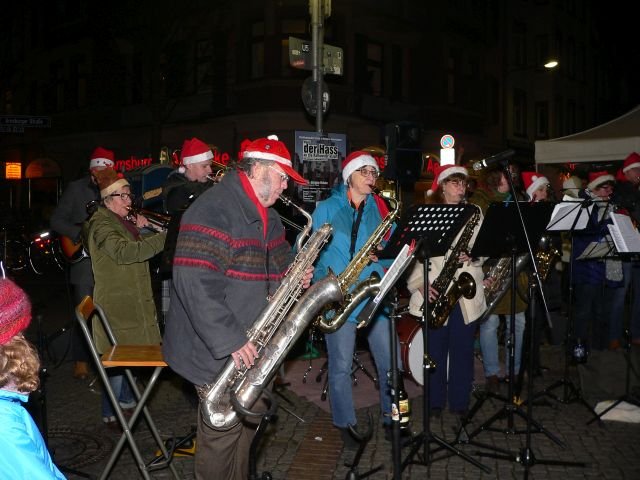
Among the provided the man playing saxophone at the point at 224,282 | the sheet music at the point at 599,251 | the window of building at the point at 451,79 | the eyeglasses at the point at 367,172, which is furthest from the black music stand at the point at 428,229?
the window of building at the point at 451,79

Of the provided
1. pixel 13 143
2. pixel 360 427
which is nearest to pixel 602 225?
pixel 360 427

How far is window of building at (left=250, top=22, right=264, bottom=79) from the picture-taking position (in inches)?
828

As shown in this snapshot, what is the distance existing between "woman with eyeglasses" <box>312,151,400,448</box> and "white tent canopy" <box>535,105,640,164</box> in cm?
602

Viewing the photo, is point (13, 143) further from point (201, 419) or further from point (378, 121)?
point (201, 419)

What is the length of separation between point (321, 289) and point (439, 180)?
238cm

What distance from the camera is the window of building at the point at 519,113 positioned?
97.4 feet

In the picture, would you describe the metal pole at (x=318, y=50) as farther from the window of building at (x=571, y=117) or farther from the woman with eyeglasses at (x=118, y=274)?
the window of building at (x=571, y=117)

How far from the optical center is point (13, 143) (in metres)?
29.1

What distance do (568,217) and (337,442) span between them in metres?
3.07

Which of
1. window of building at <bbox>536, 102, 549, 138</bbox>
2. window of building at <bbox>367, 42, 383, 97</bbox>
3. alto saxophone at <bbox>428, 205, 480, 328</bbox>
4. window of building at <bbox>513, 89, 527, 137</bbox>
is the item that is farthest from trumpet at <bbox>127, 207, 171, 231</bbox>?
window of building at <bbox>536, 102, 549, 138</bbox>

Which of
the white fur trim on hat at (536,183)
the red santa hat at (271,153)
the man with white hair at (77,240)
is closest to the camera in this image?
the red santa hat at (271,153)

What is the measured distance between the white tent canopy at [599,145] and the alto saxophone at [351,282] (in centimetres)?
600

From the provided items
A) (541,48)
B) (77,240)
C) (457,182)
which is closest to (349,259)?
(457,182)

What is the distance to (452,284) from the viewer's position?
5410mm
